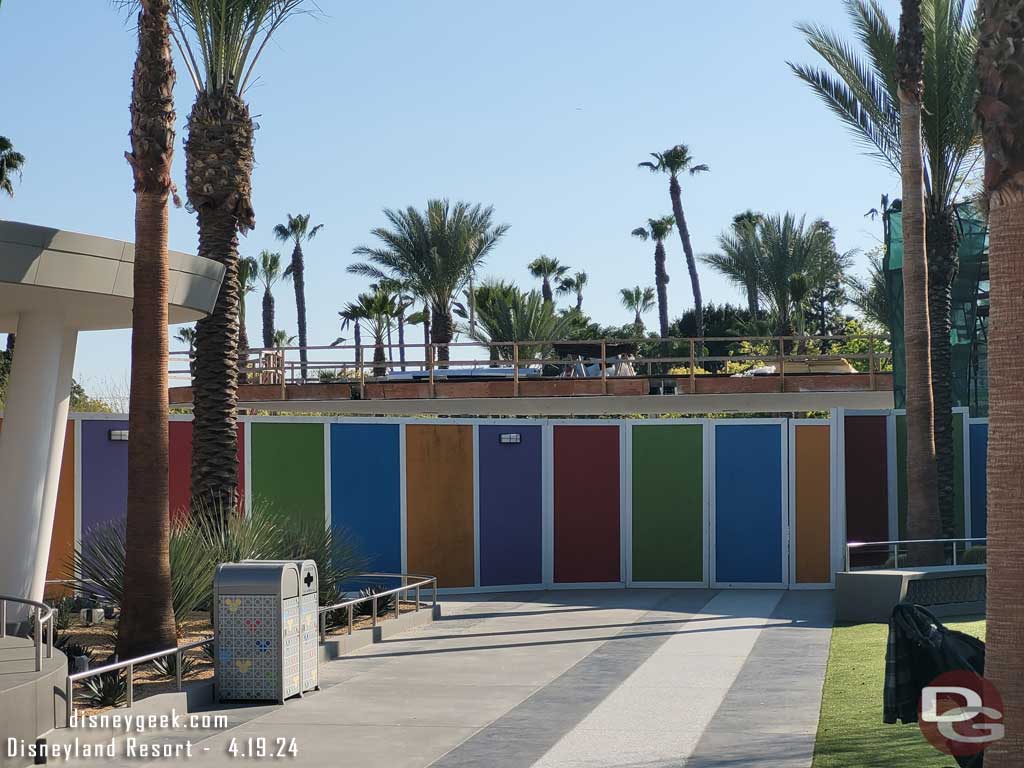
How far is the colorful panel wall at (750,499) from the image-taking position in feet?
70.4

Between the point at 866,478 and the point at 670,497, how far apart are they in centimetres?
333

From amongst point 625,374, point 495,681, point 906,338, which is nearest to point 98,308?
point 495,681

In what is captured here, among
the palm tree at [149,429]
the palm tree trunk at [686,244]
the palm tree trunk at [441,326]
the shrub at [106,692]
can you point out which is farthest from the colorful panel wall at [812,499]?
the palm tree trunk at [686,244]

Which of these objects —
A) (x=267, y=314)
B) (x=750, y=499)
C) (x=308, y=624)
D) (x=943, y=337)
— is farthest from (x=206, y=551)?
(x=267, y=314)

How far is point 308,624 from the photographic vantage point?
12.1 meters

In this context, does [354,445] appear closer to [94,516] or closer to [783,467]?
[94,516]

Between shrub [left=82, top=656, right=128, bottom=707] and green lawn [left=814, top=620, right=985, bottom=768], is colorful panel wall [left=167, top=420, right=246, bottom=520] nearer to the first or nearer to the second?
shrub [left=82, top=656, right=128, bottom=707]

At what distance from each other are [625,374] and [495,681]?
19858 millimetres

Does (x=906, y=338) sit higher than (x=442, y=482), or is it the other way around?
(x=906, y=338)

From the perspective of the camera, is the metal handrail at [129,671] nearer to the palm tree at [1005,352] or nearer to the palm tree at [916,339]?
the palm tree at [1005,352]

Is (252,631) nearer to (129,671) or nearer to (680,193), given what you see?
(129,671)

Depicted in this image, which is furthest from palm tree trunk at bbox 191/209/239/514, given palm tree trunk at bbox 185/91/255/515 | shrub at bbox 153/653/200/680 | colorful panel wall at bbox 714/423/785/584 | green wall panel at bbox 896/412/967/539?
green wall panel at bbox 896/412/967/539

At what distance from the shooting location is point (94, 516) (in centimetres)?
1944

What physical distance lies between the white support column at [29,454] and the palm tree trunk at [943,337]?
14.5 m
